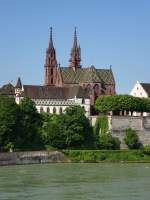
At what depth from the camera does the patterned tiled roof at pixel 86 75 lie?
330 feet

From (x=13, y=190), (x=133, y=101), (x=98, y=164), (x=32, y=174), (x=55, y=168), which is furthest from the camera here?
(x=133, y=101)

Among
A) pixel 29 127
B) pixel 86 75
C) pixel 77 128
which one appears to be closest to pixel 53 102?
pixel 86 75

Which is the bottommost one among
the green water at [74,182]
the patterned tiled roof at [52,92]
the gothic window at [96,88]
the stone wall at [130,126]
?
the green water at [74,182]

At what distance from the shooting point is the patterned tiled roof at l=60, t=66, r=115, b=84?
10050cm

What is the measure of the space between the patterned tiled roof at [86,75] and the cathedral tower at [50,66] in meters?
2.48

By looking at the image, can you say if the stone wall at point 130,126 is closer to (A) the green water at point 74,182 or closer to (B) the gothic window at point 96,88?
(B) the gothic window at point 96,88

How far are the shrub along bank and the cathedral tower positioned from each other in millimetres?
26915

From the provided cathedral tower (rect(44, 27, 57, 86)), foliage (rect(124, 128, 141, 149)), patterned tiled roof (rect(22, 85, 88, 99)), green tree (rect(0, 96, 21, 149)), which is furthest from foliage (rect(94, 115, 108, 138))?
cathedral tower (rect(44, 27, 57, 86))

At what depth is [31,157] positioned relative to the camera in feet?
241

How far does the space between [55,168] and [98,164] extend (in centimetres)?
851

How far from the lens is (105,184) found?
51344 mm

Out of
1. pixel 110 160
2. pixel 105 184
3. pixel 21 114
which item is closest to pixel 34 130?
pixel 21 114

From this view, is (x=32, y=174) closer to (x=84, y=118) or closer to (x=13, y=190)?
(x=13, y=190)

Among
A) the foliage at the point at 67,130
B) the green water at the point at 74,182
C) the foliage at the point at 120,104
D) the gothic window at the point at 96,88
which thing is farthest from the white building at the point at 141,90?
the green water at the point at 74,182
